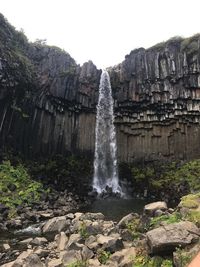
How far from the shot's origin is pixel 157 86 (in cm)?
3662

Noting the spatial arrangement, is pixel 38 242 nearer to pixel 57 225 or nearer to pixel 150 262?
pixel 57 225

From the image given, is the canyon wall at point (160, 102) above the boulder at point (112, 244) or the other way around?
above

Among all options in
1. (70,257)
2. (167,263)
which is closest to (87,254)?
(70,257)

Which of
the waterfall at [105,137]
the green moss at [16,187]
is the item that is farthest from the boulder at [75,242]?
the waterfall at [105,137]

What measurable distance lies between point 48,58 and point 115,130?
10.4 metres

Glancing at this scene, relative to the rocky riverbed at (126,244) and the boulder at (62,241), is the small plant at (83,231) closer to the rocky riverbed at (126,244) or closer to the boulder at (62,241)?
the rocky riverbed at (126,244)

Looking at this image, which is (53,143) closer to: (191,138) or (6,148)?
(6,148)

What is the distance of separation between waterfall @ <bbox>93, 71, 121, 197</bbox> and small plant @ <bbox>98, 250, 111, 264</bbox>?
996 inches

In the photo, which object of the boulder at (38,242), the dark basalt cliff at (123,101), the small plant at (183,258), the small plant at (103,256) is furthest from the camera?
the dark basalt cliff at (123,101)

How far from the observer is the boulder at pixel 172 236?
27.5 feet

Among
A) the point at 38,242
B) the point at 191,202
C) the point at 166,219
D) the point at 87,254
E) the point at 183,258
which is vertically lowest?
the point at 38,242

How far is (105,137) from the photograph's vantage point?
123 feet

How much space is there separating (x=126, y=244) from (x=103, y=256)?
853 millimetres

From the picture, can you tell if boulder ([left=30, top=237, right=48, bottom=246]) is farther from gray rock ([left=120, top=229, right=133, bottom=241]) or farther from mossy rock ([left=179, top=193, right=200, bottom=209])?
mossy rock ([left=179, top=193, right=200, bottom=209])
